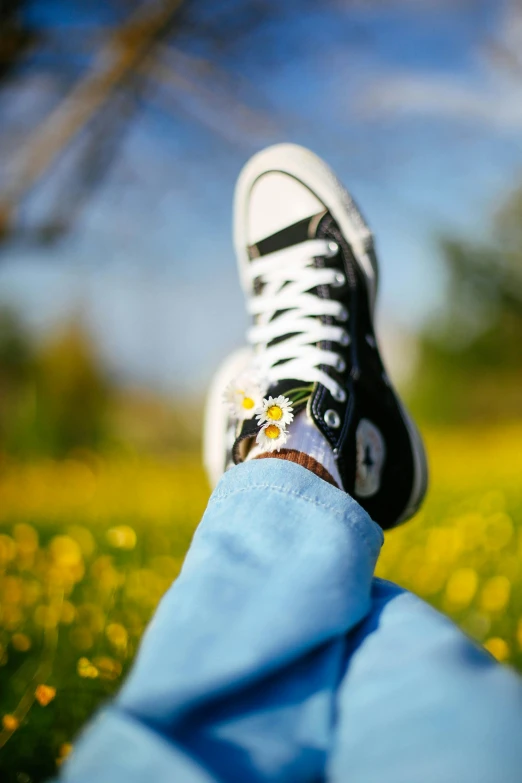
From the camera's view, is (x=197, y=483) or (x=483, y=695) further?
(x=197, y=483)

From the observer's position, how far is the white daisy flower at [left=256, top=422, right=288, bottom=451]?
651 mm

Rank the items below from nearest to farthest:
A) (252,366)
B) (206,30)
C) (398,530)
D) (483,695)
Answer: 1. (483,695)
2. (252,366)
3. (398,530)
4. (206,30)

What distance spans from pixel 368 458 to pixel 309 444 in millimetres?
187

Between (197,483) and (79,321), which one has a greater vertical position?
(79,321)

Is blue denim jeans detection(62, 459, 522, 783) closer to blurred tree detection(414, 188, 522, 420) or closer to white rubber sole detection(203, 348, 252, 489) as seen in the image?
white rubber sole detection(203, 348, 252, 489)

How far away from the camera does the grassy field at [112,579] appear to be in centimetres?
73

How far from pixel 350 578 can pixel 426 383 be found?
3.17m

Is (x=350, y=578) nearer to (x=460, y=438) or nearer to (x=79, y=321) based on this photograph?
(x=460, y=438)

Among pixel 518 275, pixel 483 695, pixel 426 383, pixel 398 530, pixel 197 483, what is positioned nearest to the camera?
pixel 483 695

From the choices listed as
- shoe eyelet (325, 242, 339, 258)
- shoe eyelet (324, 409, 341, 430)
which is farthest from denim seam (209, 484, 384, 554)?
shoe eyelet (325, 242, 339, 258)

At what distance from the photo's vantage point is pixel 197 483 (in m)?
2.01

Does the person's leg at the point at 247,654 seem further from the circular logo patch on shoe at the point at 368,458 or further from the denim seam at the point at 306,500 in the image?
the circular logo patch on shoe at the point at 368,458

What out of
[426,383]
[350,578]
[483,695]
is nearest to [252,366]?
[350,578]

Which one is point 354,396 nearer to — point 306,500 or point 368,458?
point 368,458
